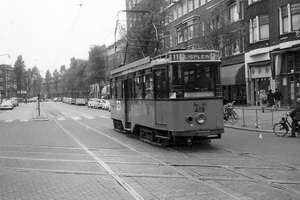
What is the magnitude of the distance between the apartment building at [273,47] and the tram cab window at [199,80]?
15.8 meters

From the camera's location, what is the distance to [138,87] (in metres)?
13.5

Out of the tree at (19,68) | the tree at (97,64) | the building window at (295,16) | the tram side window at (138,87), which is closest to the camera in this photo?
the tram side window at (138,87)

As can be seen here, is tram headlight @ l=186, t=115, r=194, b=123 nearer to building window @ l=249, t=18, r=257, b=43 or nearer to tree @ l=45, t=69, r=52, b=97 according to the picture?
building window @ l=249, t=18, r=257, b=43

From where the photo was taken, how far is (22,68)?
12244 cm

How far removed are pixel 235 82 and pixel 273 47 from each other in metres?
5.82

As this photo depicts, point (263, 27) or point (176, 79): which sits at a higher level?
point (263, 27)

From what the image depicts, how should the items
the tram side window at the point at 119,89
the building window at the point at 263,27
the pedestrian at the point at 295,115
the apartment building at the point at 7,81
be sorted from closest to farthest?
1. the pedestrian at the point at 295,115
2. the tram side window at the point at 119,89
3. the building window at the point at 263,27
4. the apartment building at the point at 7,81

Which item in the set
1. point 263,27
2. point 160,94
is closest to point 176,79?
point 160,94

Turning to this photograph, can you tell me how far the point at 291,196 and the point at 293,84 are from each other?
2258 centimetres

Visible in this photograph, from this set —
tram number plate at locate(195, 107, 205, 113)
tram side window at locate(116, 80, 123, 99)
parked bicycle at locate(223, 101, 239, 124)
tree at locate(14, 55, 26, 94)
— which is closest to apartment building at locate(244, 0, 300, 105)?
parked bicycle at locate(223, 101, 239, 124)

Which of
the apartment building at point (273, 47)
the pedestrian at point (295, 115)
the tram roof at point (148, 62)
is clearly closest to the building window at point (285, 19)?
the apartment building at point (273, 47)

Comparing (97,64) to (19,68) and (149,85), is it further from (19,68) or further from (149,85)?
(19,68)

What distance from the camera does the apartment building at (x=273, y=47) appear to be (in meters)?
26.4

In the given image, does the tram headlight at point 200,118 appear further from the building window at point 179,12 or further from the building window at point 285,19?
the building window at point 179,12
